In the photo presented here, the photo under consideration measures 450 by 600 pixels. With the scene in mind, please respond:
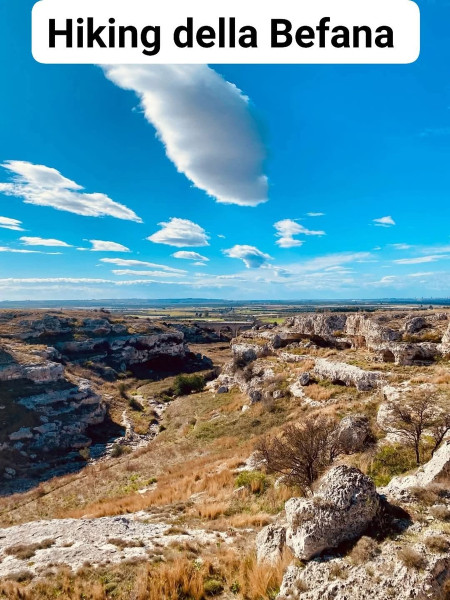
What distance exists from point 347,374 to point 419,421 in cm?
1545

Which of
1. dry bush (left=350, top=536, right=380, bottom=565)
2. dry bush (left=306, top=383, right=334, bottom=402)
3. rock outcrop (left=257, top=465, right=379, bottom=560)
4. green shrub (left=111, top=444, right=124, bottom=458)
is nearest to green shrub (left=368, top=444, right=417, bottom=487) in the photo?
rock outcrop (left=257, top=465, right=379, bottom=560)

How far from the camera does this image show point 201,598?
27.0 feet

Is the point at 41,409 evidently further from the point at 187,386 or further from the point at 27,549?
the point at 27,549

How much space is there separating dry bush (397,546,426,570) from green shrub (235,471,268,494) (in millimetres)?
10249

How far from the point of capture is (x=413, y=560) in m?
6.61

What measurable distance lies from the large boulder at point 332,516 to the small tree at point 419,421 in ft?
26.0

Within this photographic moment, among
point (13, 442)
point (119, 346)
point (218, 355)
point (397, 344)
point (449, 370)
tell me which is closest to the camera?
point (449, 370)

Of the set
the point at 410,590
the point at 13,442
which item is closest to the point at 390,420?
the point at 410,590

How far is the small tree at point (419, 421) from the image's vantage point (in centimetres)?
1542

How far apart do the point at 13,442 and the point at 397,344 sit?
4124 cm

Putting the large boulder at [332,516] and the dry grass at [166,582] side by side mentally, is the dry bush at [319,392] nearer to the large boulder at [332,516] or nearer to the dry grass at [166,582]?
the dry grass at [166,582]

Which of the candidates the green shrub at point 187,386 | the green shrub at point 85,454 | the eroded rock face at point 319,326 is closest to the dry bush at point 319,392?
the eroded rock face at point 319,326

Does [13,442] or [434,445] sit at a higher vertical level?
[434,445]

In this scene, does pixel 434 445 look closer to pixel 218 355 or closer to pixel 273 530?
pixel 273 530
